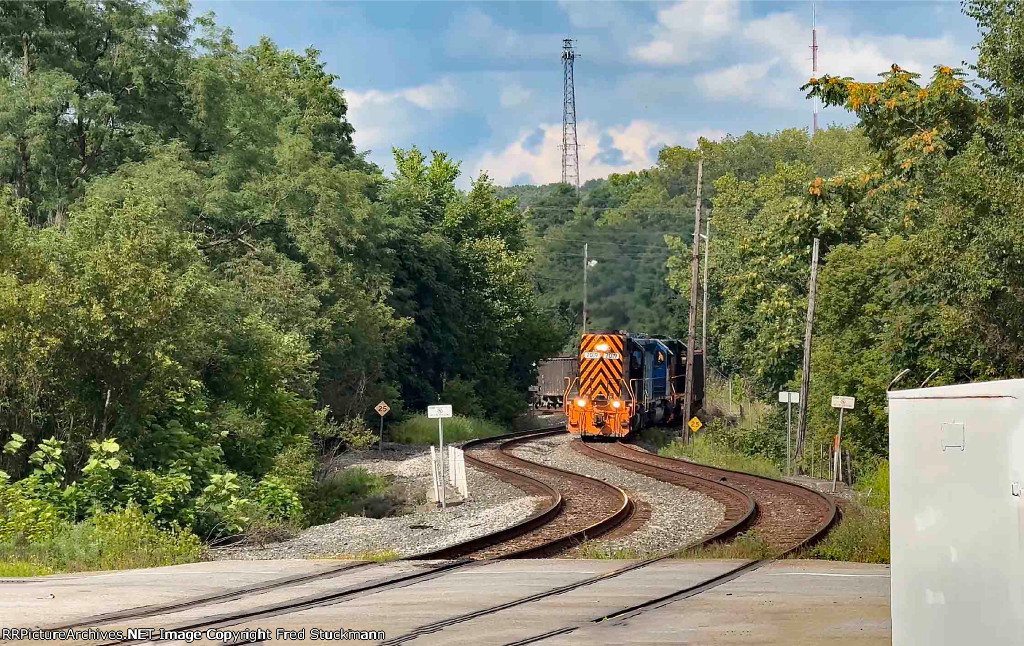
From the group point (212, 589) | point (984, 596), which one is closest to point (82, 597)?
point (212, 589)

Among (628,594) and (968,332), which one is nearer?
(628,594)

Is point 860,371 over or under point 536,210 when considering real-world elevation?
under

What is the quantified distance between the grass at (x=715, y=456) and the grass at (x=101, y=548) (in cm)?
1969

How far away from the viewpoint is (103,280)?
22.3 metres

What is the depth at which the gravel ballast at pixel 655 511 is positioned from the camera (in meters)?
18.2

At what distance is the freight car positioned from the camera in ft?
247

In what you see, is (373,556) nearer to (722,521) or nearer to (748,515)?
(722,521)

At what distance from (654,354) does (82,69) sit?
23.8 m

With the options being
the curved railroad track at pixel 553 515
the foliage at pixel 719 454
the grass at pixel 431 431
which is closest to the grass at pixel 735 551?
the curved railroad track at pixel 553 515

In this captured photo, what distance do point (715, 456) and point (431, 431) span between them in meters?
14.6

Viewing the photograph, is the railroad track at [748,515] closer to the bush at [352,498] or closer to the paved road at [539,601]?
the paved road at [539,601]

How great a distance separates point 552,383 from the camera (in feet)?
254

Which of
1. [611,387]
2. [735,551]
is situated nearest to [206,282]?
[735,551]

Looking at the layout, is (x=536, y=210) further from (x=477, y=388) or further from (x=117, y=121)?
(x=117, y=121)
